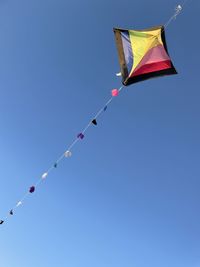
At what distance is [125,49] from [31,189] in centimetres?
684

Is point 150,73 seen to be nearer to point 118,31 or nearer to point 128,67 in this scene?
point 128,67

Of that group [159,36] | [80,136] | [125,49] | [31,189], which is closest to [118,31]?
[125,49]

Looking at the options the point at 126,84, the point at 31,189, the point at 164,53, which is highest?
the point at 164,53

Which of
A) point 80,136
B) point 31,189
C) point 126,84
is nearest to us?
point 126,84

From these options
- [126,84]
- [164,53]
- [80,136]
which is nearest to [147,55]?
[164,53]

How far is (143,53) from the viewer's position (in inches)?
406

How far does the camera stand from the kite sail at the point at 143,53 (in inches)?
394

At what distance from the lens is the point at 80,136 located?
12812 millimetres

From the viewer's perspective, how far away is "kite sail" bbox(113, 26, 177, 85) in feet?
32.8

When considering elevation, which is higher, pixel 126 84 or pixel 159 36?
pixel 159 36

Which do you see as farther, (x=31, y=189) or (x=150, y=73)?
(x=31, y=189)

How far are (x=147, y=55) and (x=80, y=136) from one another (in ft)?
12.9

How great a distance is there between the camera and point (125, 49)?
1020 centimetres

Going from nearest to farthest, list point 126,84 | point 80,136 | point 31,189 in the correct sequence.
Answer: point 126,84 → point 80,136 → point 31,189
